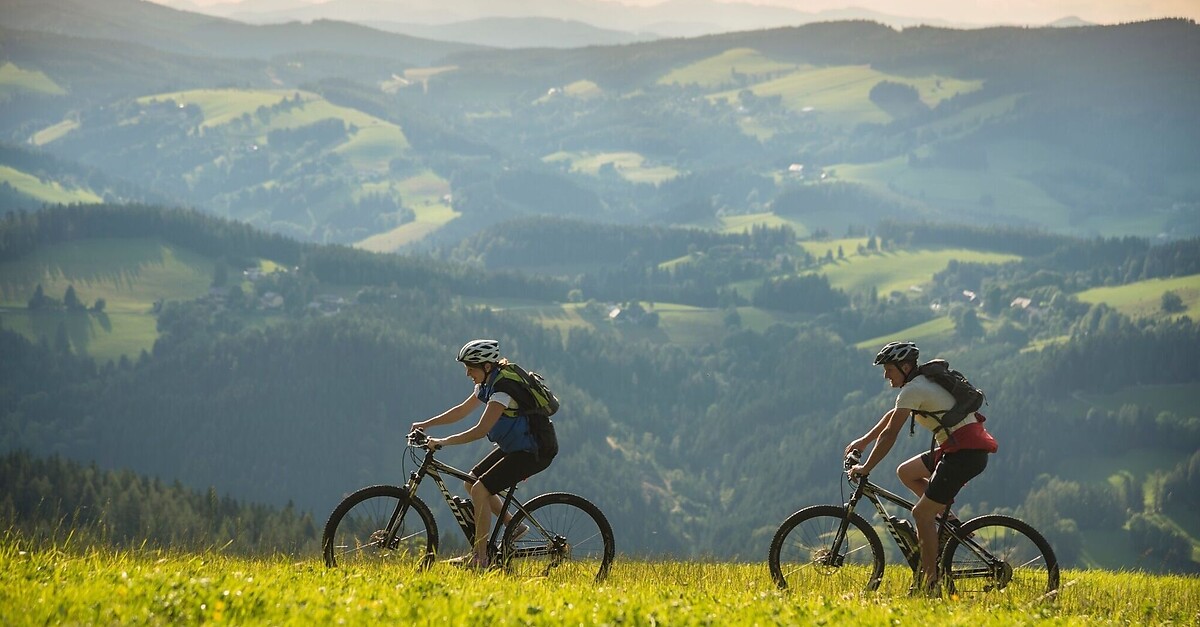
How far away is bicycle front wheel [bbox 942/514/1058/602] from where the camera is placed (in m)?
14.2

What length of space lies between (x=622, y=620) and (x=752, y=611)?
143 centimetres

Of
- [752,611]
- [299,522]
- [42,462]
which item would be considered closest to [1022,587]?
[752,611]

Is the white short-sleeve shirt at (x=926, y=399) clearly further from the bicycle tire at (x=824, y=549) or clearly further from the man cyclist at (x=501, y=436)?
the man cyclist at (x=501, y=436)

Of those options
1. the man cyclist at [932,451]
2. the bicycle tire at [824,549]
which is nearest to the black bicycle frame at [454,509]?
the bicycle tire at [824,549]

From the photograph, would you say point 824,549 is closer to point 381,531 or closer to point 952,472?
point 952,472

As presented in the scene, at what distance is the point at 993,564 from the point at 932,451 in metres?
1.53

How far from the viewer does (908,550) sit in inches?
580

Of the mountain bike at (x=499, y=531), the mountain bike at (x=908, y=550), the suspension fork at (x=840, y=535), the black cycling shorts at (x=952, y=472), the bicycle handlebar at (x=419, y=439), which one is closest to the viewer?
the black cycling shorts at (x=952, y=472)

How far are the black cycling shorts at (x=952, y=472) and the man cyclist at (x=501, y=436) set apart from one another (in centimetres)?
444

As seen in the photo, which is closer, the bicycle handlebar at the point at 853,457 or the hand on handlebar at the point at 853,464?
the hand on handlebar at the point at 853,464

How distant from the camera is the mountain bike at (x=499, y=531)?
48.8ft

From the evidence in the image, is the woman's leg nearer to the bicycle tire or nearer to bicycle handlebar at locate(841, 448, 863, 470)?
bicycle handlebar at locate(841, 448, 863, 470)

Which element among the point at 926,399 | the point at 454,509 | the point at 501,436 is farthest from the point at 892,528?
the point at 454,509

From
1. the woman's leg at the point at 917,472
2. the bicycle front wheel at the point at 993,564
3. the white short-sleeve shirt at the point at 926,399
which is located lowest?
the bicycle front wheel at the point at 993,564
